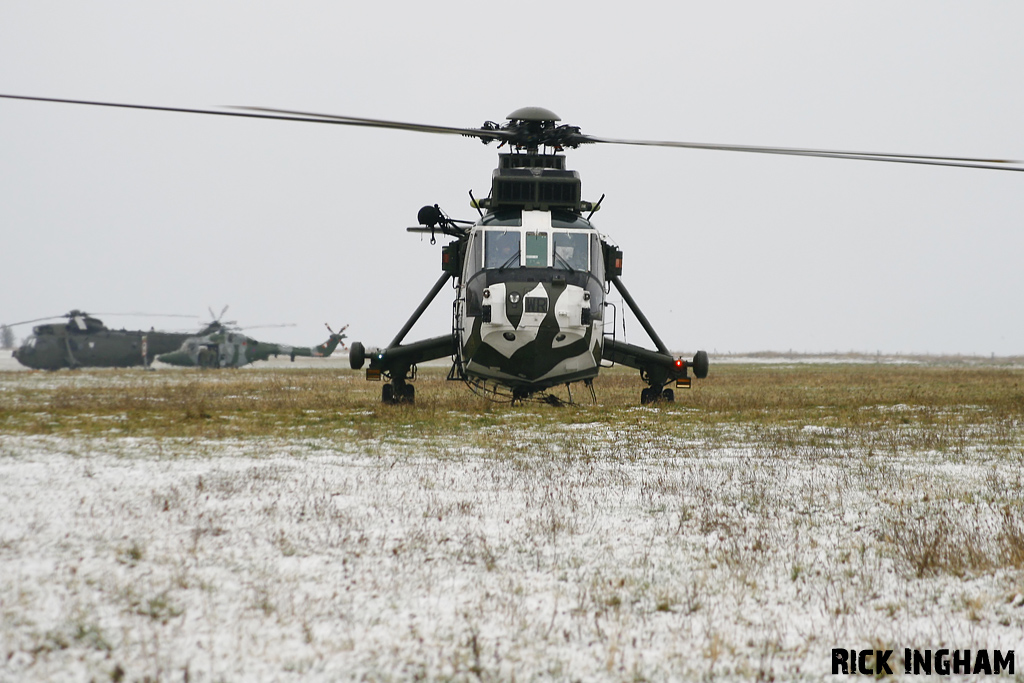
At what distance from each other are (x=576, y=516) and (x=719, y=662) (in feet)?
8.34

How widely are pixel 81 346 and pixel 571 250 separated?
132 ft

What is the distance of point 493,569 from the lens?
5.10 meters

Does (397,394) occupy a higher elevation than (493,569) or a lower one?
higher

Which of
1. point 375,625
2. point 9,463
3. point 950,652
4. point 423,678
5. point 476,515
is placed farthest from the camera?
point 9,463

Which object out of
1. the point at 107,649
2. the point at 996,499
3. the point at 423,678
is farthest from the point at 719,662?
the point at 996,499

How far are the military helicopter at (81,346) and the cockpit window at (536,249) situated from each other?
3788 cm

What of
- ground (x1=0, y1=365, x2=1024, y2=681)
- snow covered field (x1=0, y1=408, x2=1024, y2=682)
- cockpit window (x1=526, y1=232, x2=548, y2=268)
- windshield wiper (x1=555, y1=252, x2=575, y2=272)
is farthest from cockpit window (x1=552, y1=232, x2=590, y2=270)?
snow covered field (x1=0, y1=408, x2=1024, y2=682)

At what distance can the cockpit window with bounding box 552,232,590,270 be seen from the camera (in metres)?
14.5

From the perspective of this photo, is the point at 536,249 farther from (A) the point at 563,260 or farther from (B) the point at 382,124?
(B) the point at 382,124

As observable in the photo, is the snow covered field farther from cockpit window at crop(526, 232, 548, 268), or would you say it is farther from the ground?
cockpit window at crop(526, 232, 548, 268)

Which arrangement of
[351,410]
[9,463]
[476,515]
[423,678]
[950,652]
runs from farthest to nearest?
1. [351,410]
2. [9,463]
3. [476,515]
4. [950,652]
5. [423,678]

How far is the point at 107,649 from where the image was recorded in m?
3.85

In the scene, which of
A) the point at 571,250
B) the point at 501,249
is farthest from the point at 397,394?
the point at 571,250

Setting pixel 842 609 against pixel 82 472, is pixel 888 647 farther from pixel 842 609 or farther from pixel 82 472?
pixel 82 472
